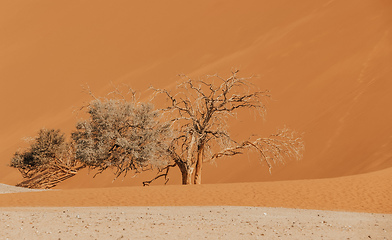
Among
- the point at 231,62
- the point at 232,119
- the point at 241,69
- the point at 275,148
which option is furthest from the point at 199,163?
the point at 231,62

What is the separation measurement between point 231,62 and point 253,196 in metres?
21.3

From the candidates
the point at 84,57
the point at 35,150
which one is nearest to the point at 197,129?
the point at 35,150

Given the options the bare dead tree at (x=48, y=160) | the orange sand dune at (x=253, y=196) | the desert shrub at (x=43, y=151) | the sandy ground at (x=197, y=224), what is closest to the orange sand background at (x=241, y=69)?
the orange sand dune at (x=253, y=196)

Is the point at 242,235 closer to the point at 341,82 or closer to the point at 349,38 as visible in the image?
the point at 341,82

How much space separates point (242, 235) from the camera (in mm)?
9984

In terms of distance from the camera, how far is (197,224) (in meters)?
11.1

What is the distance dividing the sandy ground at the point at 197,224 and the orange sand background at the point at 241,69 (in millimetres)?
2451

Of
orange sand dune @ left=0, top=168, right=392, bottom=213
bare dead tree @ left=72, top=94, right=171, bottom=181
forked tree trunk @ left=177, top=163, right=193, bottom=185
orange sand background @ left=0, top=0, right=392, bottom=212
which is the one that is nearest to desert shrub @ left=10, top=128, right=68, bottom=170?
orange sand background @ left=0, top=0, right=392, bottom=212

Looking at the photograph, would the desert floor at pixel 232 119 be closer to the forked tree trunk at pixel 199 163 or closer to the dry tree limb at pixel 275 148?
the dry tree limb at pixel 275 148

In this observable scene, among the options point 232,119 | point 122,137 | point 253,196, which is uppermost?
point 232,119

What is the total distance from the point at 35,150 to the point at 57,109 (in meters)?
12.4

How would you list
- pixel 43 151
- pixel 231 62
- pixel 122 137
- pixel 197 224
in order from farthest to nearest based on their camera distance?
pixel 231 62 < pixel 43 151 < pixel 122 137 < pixel 197 224

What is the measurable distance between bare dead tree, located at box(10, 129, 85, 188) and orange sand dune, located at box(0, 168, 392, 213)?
491 inches

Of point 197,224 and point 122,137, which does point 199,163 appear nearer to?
point 122,137
